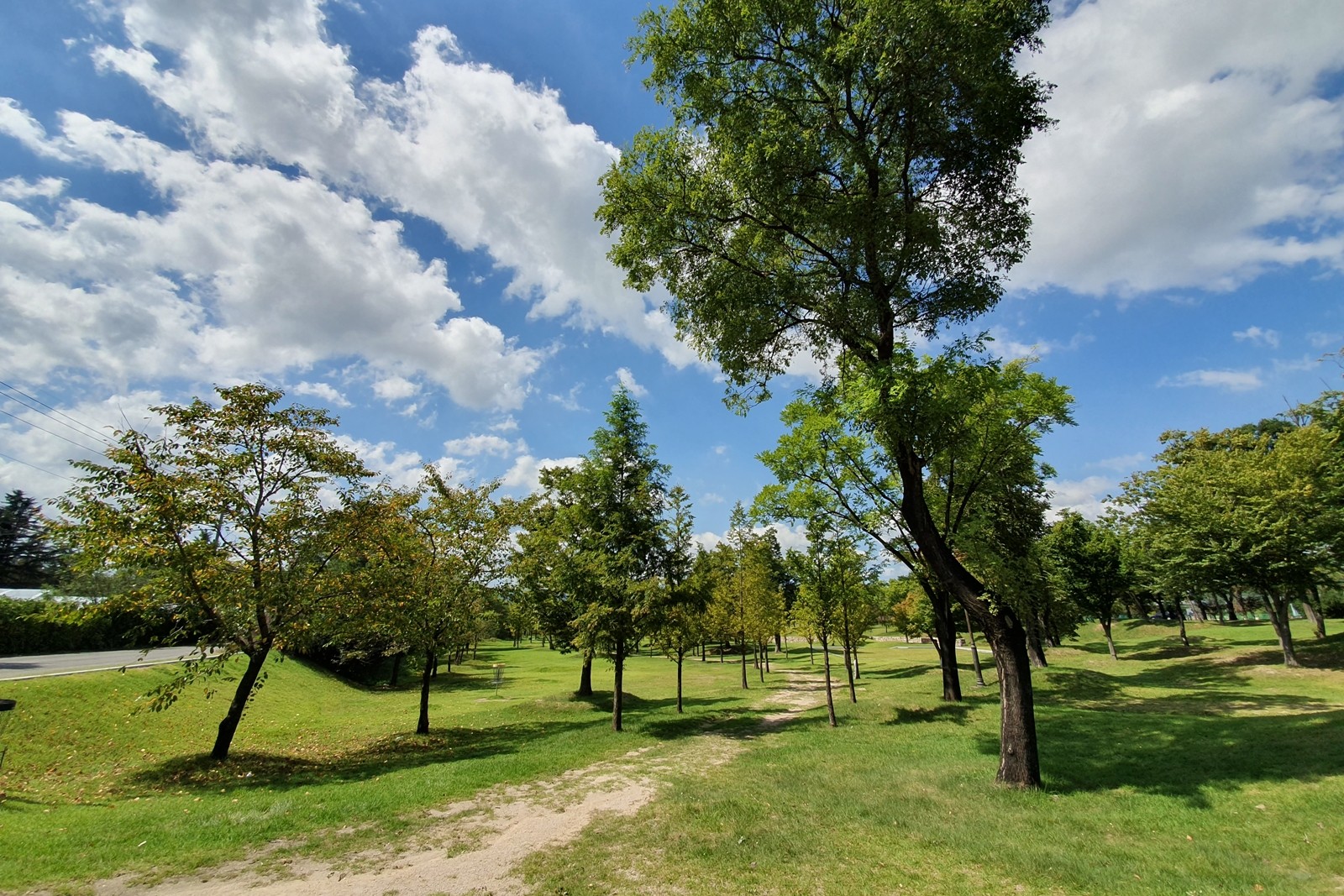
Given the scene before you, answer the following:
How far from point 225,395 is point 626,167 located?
39.9 ft

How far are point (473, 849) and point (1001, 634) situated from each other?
999cm

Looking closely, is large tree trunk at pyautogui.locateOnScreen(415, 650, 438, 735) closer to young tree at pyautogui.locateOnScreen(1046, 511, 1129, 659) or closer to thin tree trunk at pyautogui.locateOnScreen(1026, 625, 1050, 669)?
thin tree trunk at pyautogui.locateOnScreen(1026, 625, 1050, 669)

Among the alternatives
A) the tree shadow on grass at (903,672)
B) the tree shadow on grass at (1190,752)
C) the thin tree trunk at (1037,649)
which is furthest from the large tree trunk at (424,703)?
the thin tree trunk at (1037,649)

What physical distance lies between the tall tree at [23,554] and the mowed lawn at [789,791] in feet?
213

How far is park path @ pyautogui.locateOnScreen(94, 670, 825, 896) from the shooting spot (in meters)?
6.59

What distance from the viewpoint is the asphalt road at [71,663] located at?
17.9m

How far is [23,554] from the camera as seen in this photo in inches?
2356

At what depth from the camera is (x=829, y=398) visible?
12.3 metres

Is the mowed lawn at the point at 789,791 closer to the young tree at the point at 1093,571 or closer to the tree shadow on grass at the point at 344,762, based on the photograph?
the tree shadow on grass at the point at 344,762

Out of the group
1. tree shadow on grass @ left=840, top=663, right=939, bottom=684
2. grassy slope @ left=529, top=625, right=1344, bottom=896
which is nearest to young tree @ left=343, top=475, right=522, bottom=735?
grassy slope @ left=529, top=625, right=1344, bottom=896

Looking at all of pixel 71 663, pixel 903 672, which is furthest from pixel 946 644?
pixel 71 663

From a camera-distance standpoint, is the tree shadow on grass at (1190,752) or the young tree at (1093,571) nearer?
the tree shadow on grass at (1190,752)

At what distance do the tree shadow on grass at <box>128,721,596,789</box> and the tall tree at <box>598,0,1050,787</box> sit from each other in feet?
45.0

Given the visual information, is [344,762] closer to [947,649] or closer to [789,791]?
[789,791]
